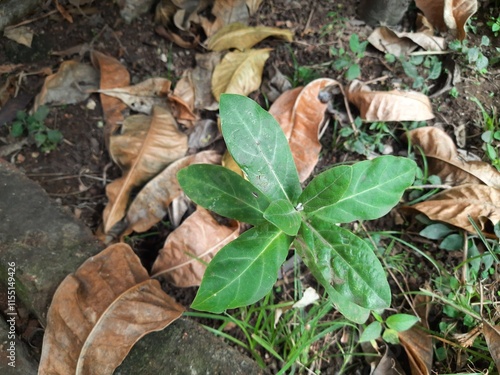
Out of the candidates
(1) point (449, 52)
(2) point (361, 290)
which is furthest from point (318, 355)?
(1) point (449, 52)

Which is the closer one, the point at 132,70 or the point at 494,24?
the point at 494,24

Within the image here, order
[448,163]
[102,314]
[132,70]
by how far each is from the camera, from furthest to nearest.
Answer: [132,70] < [448,163] < [102,314]

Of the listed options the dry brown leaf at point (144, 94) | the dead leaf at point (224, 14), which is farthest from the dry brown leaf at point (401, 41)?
the dry brown leaf at point (144, 94)

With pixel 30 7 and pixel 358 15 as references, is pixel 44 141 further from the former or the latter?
pixel 358 15

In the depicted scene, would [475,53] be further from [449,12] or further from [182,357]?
[182,357]

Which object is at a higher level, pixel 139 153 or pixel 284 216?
pixel 284 216

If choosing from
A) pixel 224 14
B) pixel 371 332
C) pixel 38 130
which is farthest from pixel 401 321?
pixel 38 130
